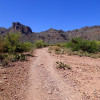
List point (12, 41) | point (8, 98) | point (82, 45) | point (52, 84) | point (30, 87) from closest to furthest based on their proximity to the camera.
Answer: point (8, 98) < point (30, 87) < point (52, 84) < point (12, 41) < point (82, 45)

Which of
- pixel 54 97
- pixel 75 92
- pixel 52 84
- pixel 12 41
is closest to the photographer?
pixel 54 97

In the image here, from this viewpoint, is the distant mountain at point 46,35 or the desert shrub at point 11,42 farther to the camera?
the distant mountain at point 46,35

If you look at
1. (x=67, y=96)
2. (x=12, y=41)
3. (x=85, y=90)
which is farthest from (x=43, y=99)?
(x=12, y=41)

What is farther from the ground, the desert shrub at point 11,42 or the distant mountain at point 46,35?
the distant mountain at point 46,35

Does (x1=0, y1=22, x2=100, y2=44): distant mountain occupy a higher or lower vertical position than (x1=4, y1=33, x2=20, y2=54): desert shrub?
higher

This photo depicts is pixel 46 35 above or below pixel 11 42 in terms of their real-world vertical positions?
above

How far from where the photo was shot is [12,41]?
1291 cm

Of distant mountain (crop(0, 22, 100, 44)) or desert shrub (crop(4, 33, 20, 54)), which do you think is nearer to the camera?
desert shrub (crop(4, 33, 20, 54))

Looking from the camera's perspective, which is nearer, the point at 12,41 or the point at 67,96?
the point at 67,96

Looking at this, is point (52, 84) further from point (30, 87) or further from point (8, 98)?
point (8, 98)

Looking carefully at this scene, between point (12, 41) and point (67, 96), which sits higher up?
point (12, 41)

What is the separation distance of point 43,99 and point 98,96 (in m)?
2.16

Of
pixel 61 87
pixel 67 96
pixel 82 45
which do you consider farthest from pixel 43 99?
pixel 82 45

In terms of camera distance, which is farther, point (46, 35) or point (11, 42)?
point (46, 35)
